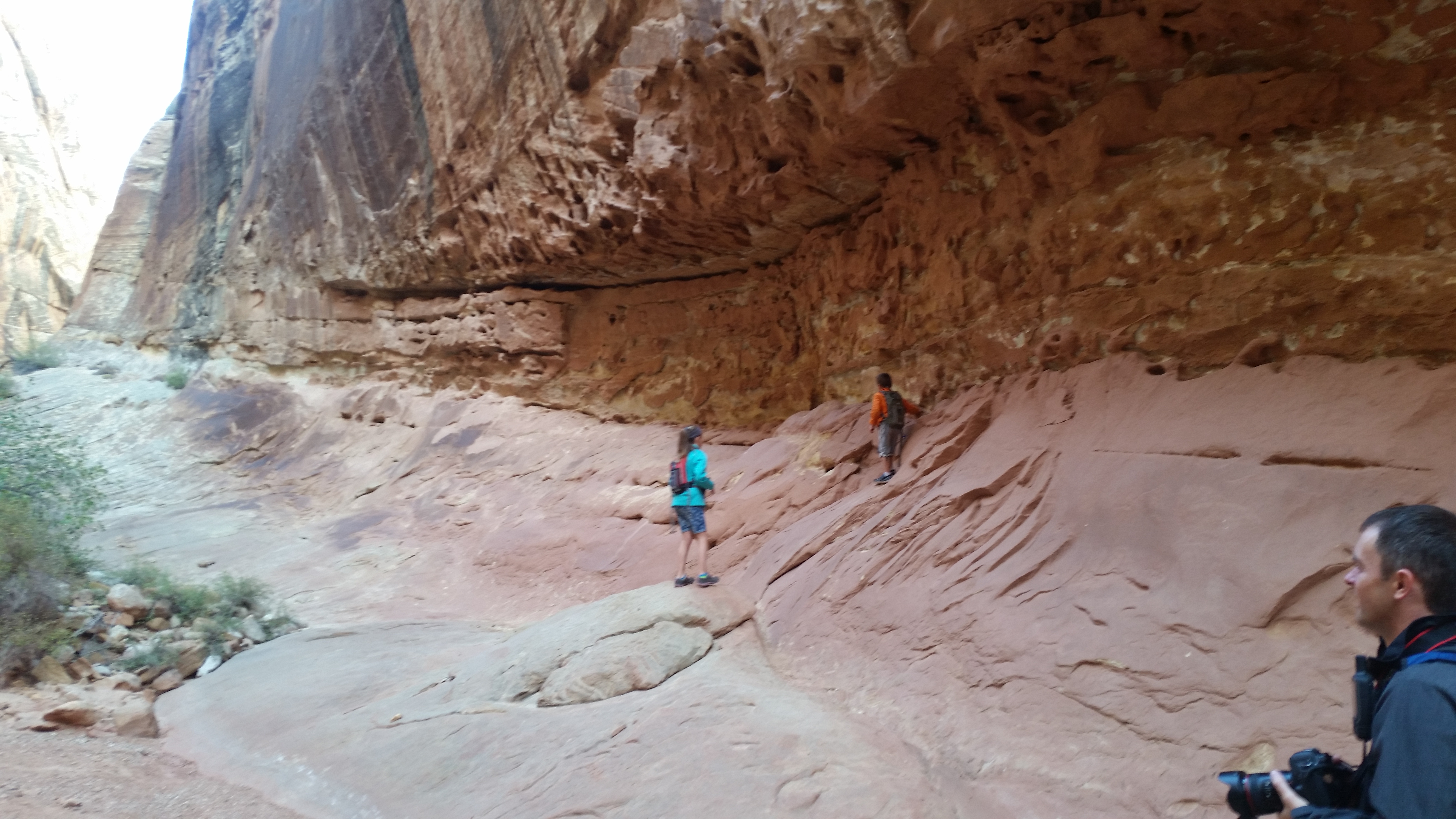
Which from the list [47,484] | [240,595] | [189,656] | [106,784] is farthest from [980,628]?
[47,484]

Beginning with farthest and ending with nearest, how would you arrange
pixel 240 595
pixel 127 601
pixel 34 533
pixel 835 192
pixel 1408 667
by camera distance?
pixel 835 192
pixel 240 595
pixel 127 601
pixel 34 533
pixel 1408 667

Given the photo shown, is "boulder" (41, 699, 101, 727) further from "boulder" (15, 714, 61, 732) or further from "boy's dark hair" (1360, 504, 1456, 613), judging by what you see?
"boy's dark hair" (1360, 504, 1456, 613)

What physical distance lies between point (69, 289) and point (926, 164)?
146 ft

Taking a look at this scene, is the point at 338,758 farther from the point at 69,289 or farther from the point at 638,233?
the point at 69,289

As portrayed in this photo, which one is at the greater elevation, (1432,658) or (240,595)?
(1432,658)

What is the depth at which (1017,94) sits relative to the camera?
18.6 ft

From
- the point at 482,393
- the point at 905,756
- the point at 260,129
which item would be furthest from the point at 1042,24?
the point at 260,129

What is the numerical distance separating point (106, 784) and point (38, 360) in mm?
22456

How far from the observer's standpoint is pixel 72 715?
5141 mm

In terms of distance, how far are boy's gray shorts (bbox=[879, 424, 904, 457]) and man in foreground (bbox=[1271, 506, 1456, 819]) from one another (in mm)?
5158

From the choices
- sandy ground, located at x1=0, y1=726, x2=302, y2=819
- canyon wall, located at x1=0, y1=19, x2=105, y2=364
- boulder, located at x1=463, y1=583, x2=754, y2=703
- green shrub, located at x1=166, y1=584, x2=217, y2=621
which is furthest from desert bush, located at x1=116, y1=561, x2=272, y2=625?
canyon wall, located at x1=0, y1=19, x2=105, y2=364

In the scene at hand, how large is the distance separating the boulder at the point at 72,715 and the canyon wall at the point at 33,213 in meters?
34.8

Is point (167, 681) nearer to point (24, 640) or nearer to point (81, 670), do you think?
point (81, 670)

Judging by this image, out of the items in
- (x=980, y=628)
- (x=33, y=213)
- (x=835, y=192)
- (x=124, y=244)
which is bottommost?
(x=980, y=628)
